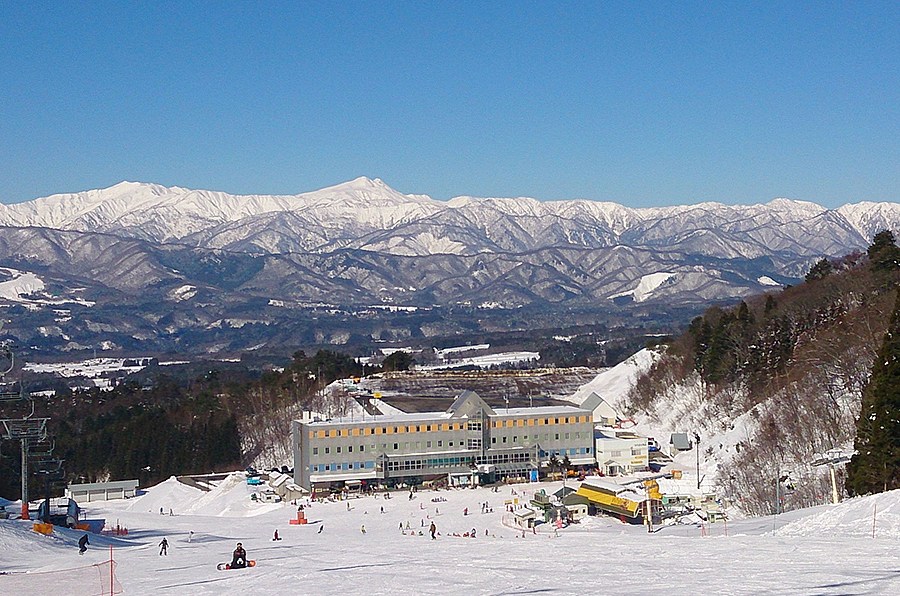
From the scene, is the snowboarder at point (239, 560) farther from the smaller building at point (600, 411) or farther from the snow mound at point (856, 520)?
the smaller building at point (600, 411)

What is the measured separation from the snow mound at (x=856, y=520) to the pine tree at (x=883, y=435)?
4.10m

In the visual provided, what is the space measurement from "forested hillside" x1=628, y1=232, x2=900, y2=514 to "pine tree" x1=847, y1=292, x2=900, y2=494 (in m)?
0.24

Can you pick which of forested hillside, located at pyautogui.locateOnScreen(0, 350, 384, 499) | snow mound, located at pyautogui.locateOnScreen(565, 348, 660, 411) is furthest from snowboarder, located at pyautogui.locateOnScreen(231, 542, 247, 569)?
snow mound, located at pyautogui.locateOnScreen(565, 348, 660, 411)

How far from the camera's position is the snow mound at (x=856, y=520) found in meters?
17.0

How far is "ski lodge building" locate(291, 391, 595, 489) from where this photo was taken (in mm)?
43469

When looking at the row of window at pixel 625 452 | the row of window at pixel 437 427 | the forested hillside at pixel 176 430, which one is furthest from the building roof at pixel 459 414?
the forested hillside at pixel 176 430

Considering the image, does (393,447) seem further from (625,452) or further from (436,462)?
(625,452)

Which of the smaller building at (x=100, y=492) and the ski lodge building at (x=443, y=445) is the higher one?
the ski lodge building at (x=443, y=445)

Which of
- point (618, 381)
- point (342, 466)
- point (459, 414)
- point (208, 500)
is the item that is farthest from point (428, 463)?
point (618, 381)

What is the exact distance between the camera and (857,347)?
3616 centimetres

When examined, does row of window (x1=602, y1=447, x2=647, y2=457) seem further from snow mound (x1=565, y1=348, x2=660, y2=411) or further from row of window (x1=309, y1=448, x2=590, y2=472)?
snow mound (x1=565, y1=348, x2=660, y2=411)

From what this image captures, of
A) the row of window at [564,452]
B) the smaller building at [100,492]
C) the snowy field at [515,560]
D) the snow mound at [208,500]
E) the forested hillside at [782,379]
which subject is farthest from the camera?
the row of window at [564,452]

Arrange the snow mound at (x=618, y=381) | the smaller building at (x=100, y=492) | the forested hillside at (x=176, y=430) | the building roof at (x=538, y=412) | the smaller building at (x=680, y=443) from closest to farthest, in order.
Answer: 1. the smaller building at (x=680, y=443)
2. the smaller building at (x=100, y=492)
3. the building roof at (x=538, y=412)
4. the forested hillside at (x=176, y=430)
5. the snow mound at (x=618, y=381)

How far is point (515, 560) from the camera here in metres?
17.0
